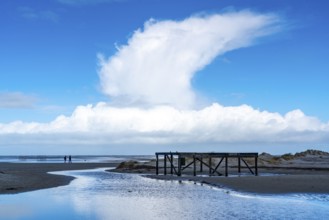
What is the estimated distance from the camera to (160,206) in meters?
23.3

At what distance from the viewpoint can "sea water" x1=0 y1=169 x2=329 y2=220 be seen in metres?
20.1

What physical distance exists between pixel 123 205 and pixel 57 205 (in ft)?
11.7

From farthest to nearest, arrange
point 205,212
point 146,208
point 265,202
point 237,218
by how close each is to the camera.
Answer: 1. point 265,202
2. point 146,208
3. point 205,212
4. point 237,218

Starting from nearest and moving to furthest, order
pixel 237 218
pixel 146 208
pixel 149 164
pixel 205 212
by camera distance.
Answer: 1. pixel 237 218
2. pixel 205 212
3. pixel 146 208
4. pixel 149 164

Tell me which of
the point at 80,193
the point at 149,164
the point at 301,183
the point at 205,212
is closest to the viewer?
the point at 205,212

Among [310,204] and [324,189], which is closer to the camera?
[310,204]

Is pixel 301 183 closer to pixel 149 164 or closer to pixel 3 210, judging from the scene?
pixel 3 210

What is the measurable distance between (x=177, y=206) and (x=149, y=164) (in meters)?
44.5

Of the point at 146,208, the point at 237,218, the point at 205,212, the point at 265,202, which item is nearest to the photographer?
the point at 237,218

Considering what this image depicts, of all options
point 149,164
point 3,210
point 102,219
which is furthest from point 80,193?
point 149,164

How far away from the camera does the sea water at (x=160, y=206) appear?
790 inches

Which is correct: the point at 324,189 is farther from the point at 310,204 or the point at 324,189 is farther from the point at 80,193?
the point at 80,193

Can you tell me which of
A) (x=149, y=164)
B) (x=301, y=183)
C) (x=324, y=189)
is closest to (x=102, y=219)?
(x=324, y=189)

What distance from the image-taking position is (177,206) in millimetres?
23219
